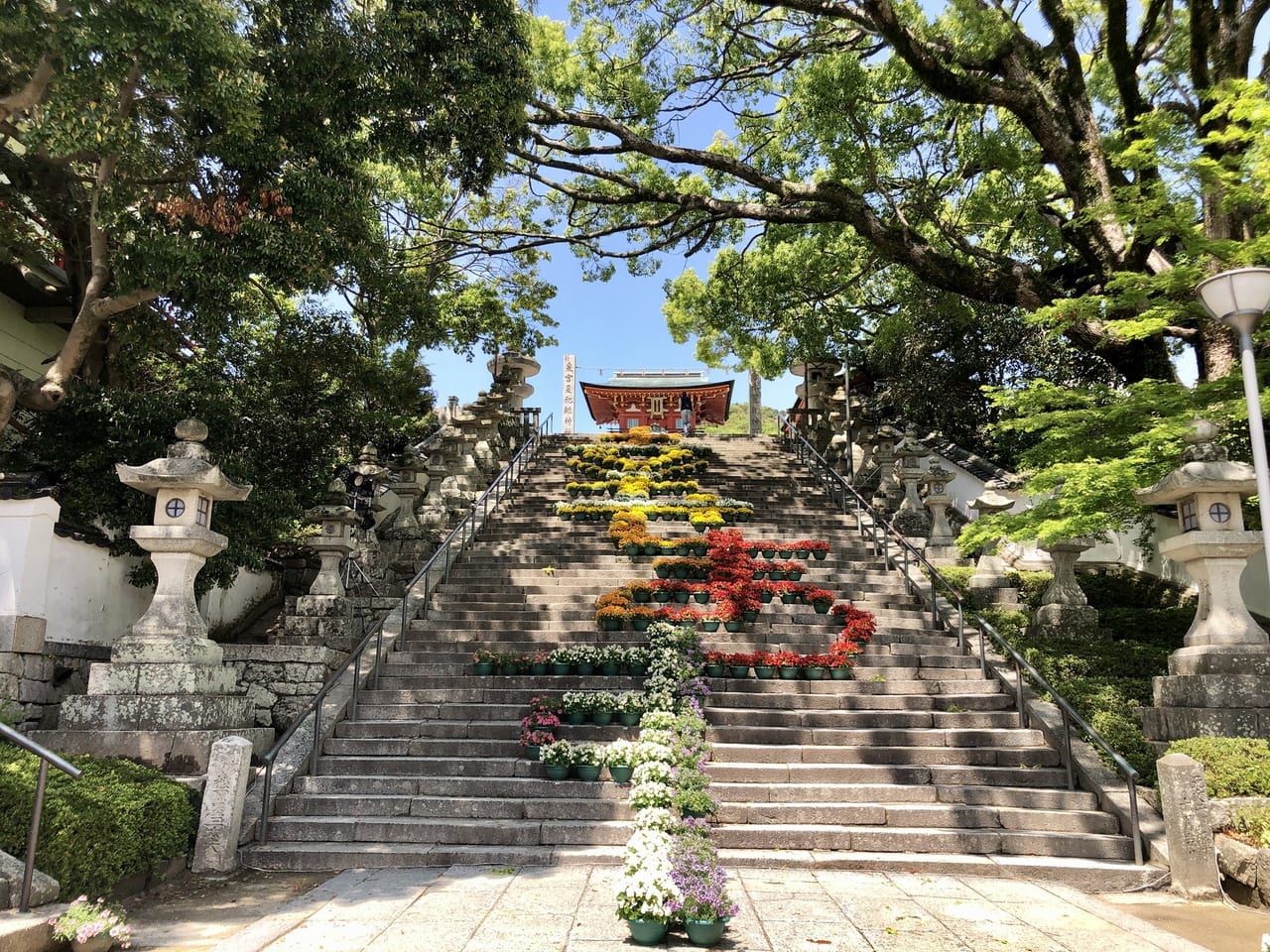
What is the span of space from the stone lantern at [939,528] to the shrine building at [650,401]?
711 inches

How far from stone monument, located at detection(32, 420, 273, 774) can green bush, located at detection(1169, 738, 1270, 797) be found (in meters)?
8.17

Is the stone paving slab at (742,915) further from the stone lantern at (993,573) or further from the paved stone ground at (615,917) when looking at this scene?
the stone lantern at (993,573)

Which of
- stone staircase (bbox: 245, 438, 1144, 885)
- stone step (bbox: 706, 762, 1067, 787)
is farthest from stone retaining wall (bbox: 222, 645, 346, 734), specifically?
stone step (bbox: 706, 762, 1067, 787)

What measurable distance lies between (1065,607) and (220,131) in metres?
11.6

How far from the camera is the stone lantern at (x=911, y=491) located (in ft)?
48.1

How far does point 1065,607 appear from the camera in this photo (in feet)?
33.0

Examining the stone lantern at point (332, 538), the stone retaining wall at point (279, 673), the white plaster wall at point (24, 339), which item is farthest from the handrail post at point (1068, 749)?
the white plaster wall at point (24, 339)

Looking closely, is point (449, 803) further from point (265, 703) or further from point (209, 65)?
point (209, 65)

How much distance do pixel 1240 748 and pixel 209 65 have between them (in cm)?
1096

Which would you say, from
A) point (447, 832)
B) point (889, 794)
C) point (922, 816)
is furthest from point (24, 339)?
point (922, 816)

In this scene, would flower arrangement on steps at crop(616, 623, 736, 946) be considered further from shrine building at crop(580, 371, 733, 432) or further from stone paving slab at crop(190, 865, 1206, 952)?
shrine building at crop(580, 371, 733, 432)

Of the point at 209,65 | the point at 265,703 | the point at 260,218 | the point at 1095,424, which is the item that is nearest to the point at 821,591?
the point at 1095,424

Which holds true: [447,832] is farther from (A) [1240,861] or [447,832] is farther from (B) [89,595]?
(A) [1240,861]

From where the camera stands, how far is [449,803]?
7477 millimetres
